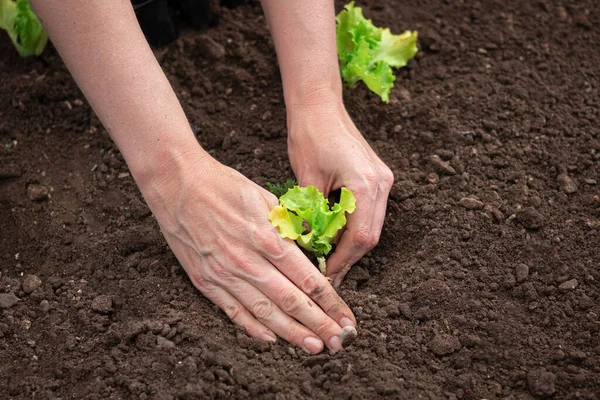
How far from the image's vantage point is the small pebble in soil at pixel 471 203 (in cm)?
299

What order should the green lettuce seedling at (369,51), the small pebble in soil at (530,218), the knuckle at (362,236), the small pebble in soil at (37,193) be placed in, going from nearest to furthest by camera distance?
the knuckle at (362,236)
the small pebble in soil at (530,218)
the small pebble in soil at (37,193)
the green lettuce seedling at (369,51)

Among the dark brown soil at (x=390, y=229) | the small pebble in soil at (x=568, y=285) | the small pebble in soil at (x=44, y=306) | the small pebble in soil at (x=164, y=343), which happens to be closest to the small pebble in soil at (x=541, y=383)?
the dark brown soil at (x=390, y=229)

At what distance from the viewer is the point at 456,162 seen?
3.18 meters

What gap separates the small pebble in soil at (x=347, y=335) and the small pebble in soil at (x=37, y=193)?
147 cm

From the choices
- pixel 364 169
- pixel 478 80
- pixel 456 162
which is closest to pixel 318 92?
pixel 364 169

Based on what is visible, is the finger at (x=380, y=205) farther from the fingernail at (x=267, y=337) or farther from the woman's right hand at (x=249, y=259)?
the fingernail at (x=267, y=337)

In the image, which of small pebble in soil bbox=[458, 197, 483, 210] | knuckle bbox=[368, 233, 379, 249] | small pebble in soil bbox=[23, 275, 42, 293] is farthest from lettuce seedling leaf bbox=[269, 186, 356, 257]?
small pebble in soil bbox=[23, 275, 42, 293]

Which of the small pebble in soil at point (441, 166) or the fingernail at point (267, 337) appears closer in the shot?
the fingernail at point (267, 337)

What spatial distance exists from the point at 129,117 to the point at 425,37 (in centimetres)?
186

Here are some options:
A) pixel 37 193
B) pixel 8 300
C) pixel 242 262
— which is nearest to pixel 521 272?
pixel 242 262

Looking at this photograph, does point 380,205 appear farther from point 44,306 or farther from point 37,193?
point 37,193

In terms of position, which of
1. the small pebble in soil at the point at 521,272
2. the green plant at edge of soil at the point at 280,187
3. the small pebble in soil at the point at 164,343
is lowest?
the small pebble in soil at the point at 521,272

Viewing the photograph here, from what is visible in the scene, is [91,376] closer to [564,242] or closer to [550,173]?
[564,242]

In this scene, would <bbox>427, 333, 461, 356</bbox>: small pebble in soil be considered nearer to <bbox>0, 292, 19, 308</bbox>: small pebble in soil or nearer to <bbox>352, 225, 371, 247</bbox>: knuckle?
<bbox>352, 225, 371, 247</bbox>: knuckle
